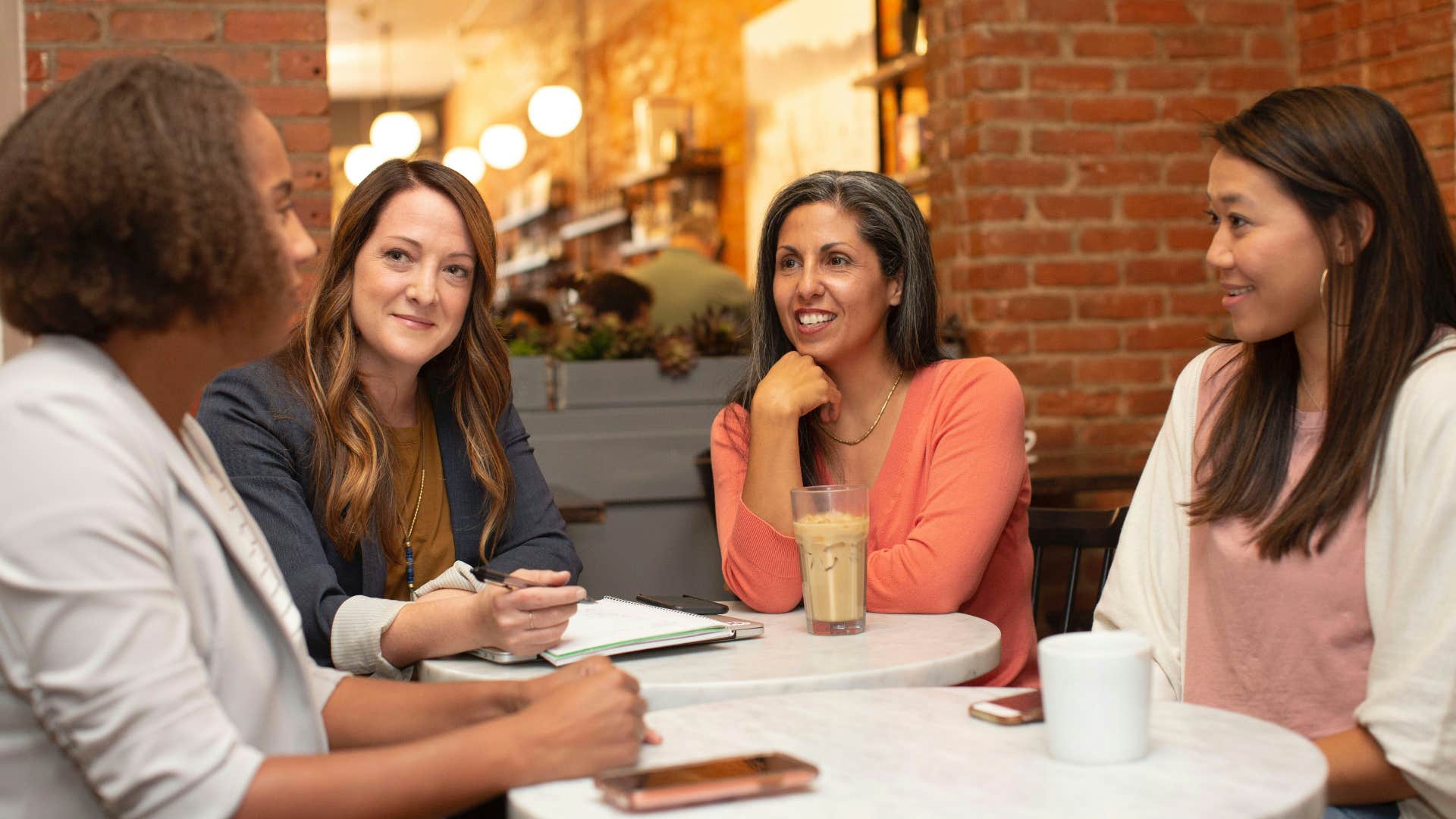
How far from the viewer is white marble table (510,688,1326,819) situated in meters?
0.95

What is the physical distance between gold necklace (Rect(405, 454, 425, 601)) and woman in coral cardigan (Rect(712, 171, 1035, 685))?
45 centimetres

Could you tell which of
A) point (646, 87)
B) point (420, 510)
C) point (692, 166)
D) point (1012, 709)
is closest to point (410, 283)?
point (420, 510)

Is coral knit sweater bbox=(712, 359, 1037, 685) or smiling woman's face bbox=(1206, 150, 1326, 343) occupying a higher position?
smiling woman's face bbox=(1206, 150, 1326, 343)

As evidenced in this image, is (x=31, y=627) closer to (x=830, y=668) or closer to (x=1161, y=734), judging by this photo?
(x=830, y=668)

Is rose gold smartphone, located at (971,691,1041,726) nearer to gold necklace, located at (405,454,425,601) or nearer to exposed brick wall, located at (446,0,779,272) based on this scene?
gold necklace, located at (405,454,425,601)

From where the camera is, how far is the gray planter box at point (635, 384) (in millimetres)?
3396

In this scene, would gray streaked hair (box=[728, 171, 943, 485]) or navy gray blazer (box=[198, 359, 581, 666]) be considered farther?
gray streaked hair (box=[728, 171, 943, 485])

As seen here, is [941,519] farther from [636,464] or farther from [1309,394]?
[636,464]

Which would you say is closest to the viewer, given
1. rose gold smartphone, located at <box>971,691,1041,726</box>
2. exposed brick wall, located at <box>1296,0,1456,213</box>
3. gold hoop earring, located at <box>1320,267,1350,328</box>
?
rose gold smartphone, located at <box>971,691,1041,726</box>

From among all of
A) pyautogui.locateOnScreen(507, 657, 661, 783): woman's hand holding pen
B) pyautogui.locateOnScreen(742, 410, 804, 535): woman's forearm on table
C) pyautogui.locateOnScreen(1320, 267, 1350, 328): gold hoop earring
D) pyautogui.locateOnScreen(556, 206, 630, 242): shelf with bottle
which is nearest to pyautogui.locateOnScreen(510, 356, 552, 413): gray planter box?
pyautogui.locateOnScreen(742, 410, 804, 535): woman's forearm on table

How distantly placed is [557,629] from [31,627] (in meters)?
0.61

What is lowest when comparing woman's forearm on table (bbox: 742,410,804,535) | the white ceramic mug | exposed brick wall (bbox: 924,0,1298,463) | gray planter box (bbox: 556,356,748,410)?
the white ceramic mug

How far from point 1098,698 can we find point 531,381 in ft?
8.22

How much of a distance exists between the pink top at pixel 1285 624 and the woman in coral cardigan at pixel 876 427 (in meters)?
0.33
